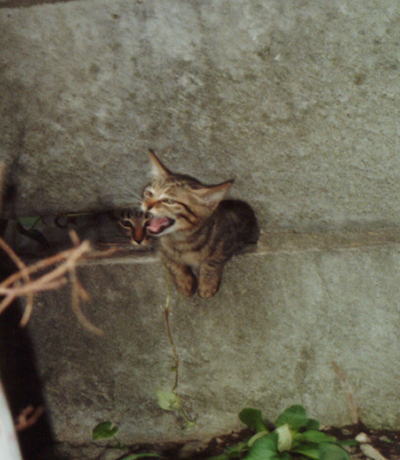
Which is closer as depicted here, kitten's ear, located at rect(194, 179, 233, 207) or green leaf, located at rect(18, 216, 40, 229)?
kitten's ear, located at rect(194, 179, 233, 207)

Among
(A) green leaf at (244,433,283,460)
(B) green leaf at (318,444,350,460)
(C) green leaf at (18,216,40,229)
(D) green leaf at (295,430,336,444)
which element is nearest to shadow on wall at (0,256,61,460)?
(C) green leaf at (18,216,40,229)

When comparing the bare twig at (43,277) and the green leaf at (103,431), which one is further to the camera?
the green leaf at (103,431)

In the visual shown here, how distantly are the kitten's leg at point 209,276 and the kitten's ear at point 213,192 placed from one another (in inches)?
12.8

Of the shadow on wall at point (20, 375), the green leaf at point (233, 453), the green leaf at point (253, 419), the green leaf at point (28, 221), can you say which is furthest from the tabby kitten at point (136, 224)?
the green leaf at point (233, 453)

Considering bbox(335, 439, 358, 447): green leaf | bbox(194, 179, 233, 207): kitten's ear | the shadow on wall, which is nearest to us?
bbox(194, 179, 233, 207): kitten's ear

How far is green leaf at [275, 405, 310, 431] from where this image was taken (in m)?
2.23

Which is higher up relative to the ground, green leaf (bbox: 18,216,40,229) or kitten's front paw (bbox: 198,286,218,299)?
green leaf (bbox: 18,216,40,229)

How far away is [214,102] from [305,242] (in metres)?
0.79

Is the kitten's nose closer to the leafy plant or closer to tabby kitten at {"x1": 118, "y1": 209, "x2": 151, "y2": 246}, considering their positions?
tabby kitten at {"x1": 118, "y1": 209, "x2": 151, "y2": 246}

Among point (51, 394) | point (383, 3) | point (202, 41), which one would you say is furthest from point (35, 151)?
point (383, 3)

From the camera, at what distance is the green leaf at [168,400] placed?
2480mm

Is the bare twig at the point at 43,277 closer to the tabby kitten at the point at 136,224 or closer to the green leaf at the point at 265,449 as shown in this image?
the tabby kitten at the point at 136,224

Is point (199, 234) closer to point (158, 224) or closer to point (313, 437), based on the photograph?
point (158, 224)

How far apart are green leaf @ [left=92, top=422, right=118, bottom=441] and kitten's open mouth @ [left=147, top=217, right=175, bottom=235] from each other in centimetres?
108
